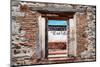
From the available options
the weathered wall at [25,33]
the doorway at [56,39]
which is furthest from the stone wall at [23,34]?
the doorway at [56,39]

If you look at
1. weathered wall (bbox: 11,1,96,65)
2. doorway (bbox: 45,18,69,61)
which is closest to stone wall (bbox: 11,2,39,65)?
weathered wall (bbox: 11,1,96,65)

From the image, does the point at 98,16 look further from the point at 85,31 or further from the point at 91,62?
the point at 91,62

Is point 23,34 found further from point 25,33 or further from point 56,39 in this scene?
point 56,39

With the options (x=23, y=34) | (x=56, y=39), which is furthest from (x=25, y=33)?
(x=56, y=39)

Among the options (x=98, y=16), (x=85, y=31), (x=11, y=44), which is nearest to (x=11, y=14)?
(x=11, y=44)

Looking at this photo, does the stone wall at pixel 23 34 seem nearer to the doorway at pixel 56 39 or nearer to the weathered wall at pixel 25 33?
the weathered wall at pixel 25 33

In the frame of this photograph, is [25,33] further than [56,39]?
No

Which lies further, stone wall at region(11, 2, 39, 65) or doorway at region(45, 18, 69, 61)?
doorway at region(45, 18, 69, 61)

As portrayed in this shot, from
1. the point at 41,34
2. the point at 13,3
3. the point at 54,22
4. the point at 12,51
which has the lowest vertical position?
the point at 12,51

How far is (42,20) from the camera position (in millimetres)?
2318

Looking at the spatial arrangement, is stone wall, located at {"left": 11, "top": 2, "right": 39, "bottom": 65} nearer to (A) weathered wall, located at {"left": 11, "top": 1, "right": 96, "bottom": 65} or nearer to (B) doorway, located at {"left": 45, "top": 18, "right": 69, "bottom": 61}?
(A) weathered wall, located at {"left": 11, "top": 1, "right": 96, "bottom": 65}

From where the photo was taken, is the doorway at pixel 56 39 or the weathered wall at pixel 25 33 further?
the doorway at pixel 56 39

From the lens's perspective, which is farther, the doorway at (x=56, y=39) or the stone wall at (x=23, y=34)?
the doorway at (x=56, y=39)

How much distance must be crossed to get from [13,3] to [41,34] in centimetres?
49
